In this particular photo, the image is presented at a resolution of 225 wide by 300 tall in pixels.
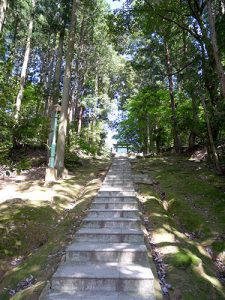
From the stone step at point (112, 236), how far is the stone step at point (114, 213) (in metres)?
1.07

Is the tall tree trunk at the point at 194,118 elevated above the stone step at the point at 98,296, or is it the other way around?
the tall tree trunk at the point at 194,118

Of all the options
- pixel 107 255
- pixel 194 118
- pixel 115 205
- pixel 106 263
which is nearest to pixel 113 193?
pixel 115 205

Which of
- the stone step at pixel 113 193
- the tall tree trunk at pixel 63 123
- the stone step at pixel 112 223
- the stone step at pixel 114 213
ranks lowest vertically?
the stone step at pixel 112 223

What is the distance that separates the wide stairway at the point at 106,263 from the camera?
3.99m

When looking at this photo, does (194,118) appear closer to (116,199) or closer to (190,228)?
(116,199)

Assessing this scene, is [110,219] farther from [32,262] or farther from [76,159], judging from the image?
[76,159]

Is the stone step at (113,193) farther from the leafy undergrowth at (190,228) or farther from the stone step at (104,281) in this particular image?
the stone step at (104,281)

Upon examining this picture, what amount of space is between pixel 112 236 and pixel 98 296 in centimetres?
173

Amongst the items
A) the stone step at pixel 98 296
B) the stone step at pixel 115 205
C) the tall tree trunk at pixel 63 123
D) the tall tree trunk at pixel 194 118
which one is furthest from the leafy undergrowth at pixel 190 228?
the tall tree trunk at pixel 63 123

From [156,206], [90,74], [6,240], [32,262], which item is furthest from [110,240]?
[90,74]

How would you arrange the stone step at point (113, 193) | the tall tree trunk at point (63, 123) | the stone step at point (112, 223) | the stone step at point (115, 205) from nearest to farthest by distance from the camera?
the stone step at point (112, 223)
the stone step at point (115, 205)
the stone step at point (113, 193)
the tall tree trunk at point (63, 123)

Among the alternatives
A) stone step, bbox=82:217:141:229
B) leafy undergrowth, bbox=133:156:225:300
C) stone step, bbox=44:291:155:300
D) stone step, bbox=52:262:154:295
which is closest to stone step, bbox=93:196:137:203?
leafy undergrowth, bbox=133:156:225:300

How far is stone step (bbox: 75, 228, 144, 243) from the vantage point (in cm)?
547

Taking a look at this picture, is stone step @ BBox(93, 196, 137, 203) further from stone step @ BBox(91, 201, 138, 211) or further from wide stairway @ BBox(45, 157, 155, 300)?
wide stairway @ BBox(45, 157, 155, 300)
